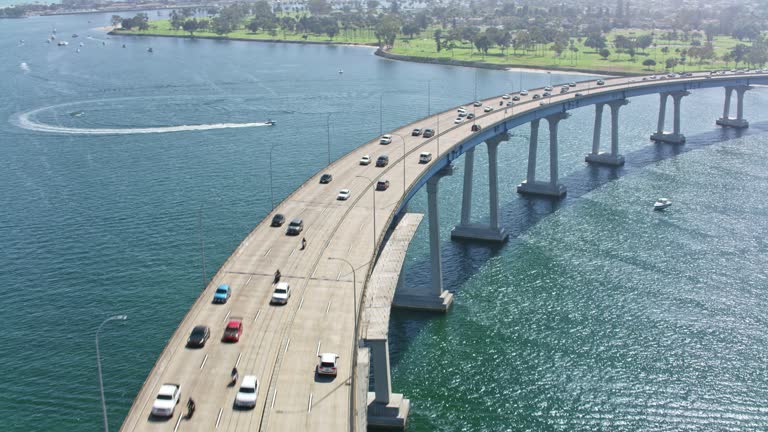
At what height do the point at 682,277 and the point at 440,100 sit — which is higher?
the point at 440,100

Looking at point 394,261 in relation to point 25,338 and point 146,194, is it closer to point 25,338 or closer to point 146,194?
point 25,338

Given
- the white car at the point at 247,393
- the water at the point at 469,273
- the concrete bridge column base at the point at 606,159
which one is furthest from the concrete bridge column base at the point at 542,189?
the white car at the point at 247,393

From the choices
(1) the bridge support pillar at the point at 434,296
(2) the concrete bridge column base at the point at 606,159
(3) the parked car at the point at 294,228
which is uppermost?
(3) the parked car at the point at 294,228


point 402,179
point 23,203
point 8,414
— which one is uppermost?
point 402,179

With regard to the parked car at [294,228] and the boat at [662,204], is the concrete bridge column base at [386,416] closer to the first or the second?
the parked car at [294,228]

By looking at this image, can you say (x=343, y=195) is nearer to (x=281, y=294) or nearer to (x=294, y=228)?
(x=294, y=228)

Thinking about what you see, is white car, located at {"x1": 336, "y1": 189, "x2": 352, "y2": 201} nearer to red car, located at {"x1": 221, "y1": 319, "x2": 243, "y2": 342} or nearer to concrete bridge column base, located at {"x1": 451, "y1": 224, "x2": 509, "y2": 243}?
concrete bridge column base, located at {"x1": 451, "y1": 224, "x2": 509, "y2": 243}

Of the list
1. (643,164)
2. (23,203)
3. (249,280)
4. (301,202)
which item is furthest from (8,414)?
(643,164)
